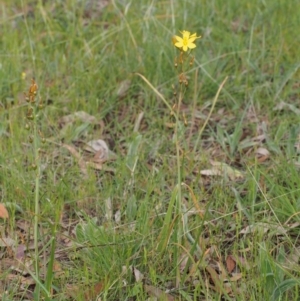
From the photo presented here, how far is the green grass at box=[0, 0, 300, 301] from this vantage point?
8.13ft

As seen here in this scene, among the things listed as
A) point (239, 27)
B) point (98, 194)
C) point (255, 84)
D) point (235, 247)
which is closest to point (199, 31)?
point (239, 27)

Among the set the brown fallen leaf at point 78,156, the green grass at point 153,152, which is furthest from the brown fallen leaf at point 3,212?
the brown fallen leaf at point 78,156

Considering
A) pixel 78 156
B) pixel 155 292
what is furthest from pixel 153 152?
pixel 155 292

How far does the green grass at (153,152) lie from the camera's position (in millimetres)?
2479

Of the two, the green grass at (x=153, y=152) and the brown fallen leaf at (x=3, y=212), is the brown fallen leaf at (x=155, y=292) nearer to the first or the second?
the green grass at (x=153, y=152)

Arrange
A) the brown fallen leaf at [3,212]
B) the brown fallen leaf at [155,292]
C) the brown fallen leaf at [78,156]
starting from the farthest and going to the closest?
the brown fallen leaf at [78,156], the brown fallen leaf at [3,212], the brown fallen leaf at [155,292]

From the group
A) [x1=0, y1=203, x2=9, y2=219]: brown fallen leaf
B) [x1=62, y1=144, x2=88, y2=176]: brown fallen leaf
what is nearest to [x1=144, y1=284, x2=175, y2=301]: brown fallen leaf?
[x1=0, y1=203, x2=9, y2=219]: brown fallen leaf

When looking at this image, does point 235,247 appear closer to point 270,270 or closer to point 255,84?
point 270,270

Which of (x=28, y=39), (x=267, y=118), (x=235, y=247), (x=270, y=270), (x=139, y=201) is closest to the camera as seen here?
(x=270, y=270)

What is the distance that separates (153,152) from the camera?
10.6 ft

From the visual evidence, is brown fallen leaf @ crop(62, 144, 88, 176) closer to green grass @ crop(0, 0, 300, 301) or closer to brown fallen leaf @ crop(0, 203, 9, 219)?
green grass @ crop(0, 0, 300, 301)

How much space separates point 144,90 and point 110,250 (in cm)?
135

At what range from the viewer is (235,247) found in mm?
2613

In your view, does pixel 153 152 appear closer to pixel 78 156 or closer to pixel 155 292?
pixel 78 156
